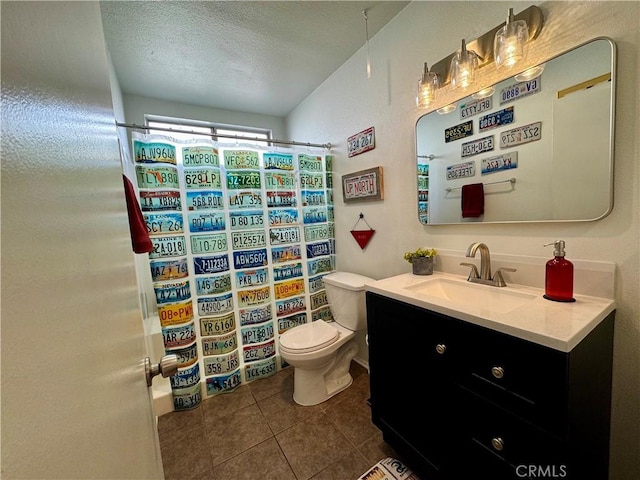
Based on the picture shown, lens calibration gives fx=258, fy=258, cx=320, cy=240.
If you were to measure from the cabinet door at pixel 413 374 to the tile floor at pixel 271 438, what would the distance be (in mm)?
236

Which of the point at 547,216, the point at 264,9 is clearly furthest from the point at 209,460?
the point at 264,9

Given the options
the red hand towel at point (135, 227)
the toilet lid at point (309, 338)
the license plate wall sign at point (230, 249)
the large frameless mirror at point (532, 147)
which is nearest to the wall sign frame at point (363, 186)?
the license plate wall sign at point (230, 249)

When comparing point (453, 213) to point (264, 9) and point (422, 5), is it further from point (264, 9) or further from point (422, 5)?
point (264, 9)

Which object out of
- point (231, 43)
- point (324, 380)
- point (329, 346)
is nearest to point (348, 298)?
point (329, 346)

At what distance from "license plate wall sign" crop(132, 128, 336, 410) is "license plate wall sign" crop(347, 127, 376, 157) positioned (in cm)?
1

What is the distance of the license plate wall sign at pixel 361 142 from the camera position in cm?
185

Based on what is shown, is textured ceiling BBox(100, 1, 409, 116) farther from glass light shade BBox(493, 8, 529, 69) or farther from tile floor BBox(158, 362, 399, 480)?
tile floor BBox(158, 362, 399, 480)

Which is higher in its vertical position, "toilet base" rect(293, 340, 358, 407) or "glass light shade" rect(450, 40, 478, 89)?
"glass light shade" rect(450, 40, 478, 89)

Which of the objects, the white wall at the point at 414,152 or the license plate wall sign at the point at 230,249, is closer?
the white wall at the point at 414,152

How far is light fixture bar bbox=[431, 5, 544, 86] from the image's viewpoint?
40.7 inches

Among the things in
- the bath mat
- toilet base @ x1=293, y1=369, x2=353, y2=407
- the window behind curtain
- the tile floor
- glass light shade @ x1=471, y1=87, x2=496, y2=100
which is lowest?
the bath mat

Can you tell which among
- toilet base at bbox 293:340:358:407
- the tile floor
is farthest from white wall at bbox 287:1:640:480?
the tile floor

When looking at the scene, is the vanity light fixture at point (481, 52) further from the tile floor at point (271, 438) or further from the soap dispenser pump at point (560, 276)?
the tile floor at point (271, 438)

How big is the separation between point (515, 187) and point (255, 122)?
2.59 meters
